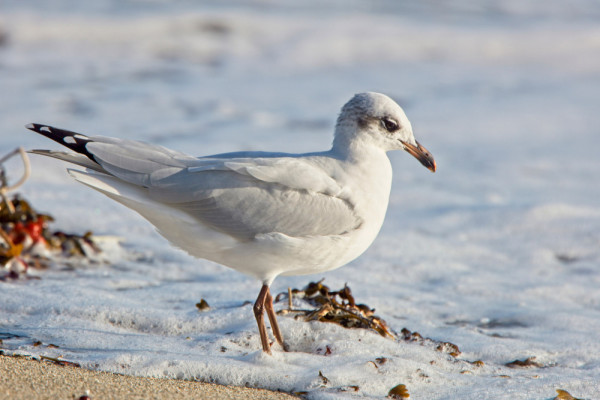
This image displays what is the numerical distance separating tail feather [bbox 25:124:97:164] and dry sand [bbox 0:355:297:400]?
0.91m

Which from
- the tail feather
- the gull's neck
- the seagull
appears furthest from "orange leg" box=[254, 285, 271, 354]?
the tail feather


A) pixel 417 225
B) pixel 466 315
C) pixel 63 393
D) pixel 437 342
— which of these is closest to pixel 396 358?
pixel 437 342

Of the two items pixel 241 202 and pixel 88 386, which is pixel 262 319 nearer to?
pixel 241 202

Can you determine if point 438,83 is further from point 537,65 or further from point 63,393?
point 63,393

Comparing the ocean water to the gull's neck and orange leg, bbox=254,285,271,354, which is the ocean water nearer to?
orange leg, bbox=254,285,271,354

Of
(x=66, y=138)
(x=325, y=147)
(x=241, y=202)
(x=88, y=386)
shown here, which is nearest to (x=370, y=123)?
(x=241, y=202)

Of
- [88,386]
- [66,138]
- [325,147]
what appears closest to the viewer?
[88,386]

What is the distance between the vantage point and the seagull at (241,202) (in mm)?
3395

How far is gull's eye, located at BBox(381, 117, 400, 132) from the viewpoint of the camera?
3.73 meters

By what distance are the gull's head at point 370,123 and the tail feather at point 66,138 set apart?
1173 mm

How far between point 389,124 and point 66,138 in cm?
149

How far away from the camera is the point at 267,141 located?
863 centimetres

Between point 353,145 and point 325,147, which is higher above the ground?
point 325,147

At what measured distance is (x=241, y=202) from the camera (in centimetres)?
342
